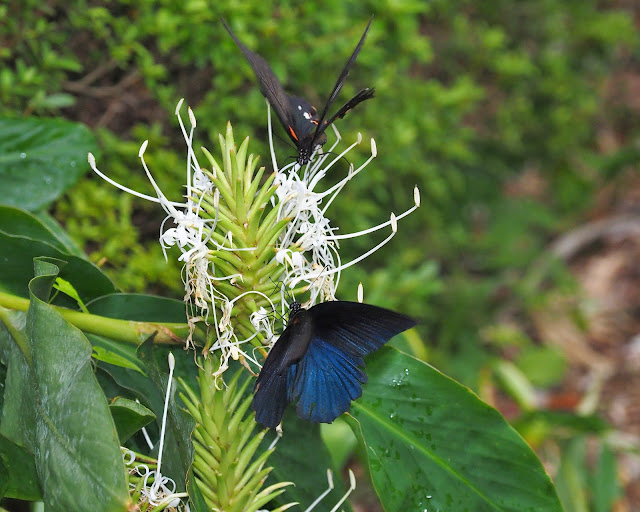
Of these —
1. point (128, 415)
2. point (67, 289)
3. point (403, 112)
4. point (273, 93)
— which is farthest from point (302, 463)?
point (403, 112)

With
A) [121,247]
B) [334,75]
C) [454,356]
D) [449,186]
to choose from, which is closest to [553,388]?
[454,356]

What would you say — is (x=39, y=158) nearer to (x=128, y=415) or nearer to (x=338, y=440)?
(x=128, y=415)

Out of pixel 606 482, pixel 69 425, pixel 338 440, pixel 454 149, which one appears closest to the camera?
pixel 69 425

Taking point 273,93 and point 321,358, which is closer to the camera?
point 321,358

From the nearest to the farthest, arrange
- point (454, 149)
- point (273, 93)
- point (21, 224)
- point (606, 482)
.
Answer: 1. point (273, 93)
2. point (21, 224)
3. point (606, 482)
4. point (454, 149)

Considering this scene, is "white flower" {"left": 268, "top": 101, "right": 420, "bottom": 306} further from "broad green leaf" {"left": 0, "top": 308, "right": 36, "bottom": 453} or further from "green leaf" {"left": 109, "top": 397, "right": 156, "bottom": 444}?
"broad green leaf" {"left": 0, "top": 308, "right": 36, "bottom": 453}

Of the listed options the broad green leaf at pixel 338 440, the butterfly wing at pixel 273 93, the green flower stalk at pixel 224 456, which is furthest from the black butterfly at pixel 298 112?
the broad green leaf at pixel 338 440

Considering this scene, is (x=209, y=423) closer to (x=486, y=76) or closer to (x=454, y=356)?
(x=454, y=356)
